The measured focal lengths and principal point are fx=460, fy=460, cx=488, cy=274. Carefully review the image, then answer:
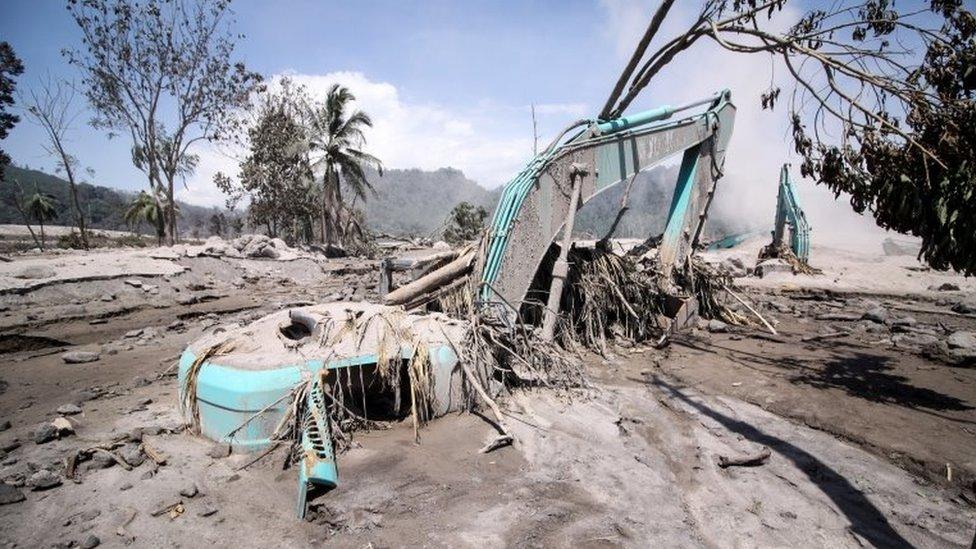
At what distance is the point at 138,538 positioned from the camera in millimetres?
2629

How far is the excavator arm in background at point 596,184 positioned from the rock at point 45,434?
3.89 m

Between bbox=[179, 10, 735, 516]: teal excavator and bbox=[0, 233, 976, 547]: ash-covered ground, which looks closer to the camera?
bbox=[0, 233, 976, 547]: ash-covered ground

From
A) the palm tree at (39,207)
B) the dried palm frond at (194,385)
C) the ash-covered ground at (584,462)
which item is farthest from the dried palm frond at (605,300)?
the palm tree at (39,207)

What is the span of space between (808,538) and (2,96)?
27.8m

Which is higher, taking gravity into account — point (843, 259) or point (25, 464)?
point (843, 259)

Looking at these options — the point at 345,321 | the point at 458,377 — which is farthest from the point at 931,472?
the point at 345,321

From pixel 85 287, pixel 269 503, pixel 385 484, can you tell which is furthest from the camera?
pixel 85 287

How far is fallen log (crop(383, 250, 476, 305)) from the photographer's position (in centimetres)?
516

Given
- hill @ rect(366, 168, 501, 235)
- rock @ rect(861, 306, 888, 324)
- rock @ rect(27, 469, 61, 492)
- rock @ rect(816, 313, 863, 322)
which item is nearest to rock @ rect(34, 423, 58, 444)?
rock @ rect(27, 469, 61, 492)

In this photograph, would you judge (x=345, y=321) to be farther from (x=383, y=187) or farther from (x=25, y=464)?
(x=383, y=187)

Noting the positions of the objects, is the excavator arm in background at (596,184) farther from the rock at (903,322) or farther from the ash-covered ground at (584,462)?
the rock at (903,322)

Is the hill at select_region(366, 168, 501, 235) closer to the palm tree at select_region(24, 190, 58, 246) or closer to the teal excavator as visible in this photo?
the palm tree at select_region(24, 190, 58, 246)

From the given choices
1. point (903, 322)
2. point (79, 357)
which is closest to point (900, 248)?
point (903, 322)

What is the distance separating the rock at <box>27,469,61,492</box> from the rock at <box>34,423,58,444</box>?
0.77m
